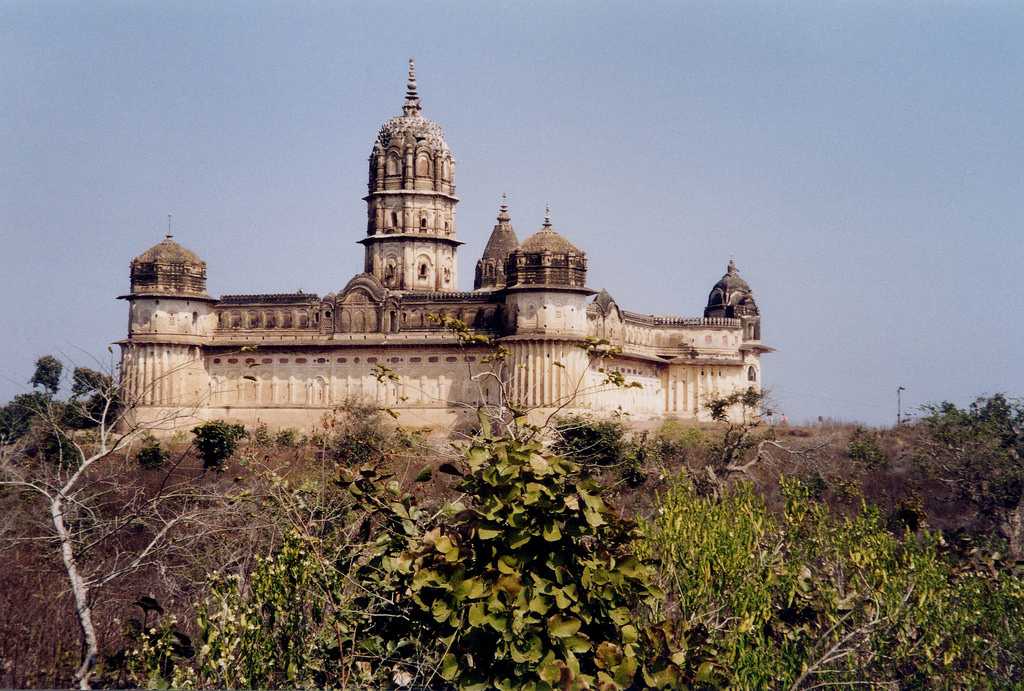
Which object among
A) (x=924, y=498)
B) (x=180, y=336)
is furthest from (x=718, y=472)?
(x=180, y=336)

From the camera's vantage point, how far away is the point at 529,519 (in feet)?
36.8

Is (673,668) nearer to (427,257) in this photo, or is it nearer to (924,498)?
(924,498)

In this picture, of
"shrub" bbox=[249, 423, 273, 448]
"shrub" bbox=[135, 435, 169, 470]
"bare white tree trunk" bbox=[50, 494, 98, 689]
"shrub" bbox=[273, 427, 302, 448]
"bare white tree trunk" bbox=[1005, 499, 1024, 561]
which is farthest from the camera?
"shrub" bbox=[273, 427, 302, 448]

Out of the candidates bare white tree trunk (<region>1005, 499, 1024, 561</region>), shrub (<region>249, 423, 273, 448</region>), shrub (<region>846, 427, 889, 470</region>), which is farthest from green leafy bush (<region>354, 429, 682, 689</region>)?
shrub (<region>249, 423, 273, 448</region>)

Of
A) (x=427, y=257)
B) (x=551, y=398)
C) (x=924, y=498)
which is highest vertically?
(x=427, y=257)

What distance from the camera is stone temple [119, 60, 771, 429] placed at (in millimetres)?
45938

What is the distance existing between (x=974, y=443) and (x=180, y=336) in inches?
1153

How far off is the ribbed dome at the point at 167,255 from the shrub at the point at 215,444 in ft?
25.7

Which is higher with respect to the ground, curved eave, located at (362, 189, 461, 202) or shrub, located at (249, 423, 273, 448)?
curved eave, located at (362, 189, 461, 202)

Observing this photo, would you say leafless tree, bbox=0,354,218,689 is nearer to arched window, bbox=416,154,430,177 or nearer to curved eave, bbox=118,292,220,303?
curved eave, bbox=118,292,220,303

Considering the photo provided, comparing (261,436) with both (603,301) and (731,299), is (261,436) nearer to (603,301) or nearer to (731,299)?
(603,301)

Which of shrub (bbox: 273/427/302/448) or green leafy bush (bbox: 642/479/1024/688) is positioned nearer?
green leafy bush (bbox: 642/479/1024/688)

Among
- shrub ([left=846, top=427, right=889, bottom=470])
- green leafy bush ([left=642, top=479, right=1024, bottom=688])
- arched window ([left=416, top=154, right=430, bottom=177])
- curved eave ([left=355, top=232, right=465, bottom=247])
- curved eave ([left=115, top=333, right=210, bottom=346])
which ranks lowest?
green leafy bush ([left=642, top=479, right=1024, bottom=688])

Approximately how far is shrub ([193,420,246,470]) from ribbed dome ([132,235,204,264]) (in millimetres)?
7836
